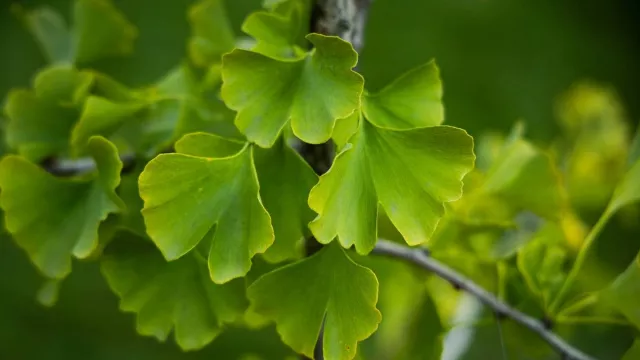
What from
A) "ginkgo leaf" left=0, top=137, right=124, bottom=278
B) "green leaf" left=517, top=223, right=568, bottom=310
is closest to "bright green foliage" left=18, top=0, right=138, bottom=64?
"ginkgo leaf" left=0, top=137, right=124, bottom=278

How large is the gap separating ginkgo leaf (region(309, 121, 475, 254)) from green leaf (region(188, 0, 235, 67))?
12cm

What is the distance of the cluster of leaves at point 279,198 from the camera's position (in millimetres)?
216

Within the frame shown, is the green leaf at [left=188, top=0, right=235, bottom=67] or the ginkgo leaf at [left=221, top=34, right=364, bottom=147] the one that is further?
the green leaf at [left=188, top=0, right=235, bottom=67]

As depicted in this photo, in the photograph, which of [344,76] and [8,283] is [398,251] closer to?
[344,76]

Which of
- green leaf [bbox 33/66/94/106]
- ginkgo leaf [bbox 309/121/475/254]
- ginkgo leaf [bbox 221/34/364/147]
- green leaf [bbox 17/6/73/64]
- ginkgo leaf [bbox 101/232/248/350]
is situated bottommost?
green leaf [bbox 17/6/73/64]

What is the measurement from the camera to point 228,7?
0.82m

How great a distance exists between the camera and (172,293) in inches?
9.8

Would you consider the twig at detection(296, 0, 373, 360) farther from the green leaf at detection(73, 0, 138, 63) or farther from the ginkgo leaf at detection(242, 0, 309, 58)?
the green leaf at detection(73, 0, 138, 63)

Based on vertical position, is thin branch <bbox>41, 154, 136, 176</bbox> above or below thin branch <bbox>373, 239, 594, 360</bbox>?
below

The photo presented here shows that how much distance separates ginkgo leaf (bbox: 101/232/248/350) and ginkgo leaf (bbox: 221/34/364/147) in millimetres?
67

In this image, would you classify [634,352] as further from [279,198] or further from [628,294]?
[279,198]

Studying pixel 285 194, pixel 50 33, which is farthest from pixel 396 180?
pixel 50 33

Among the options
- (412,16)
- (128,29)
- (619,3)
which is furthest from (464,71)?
(128,29)

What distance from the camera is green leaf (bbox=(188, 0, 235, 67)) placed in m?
0.32
